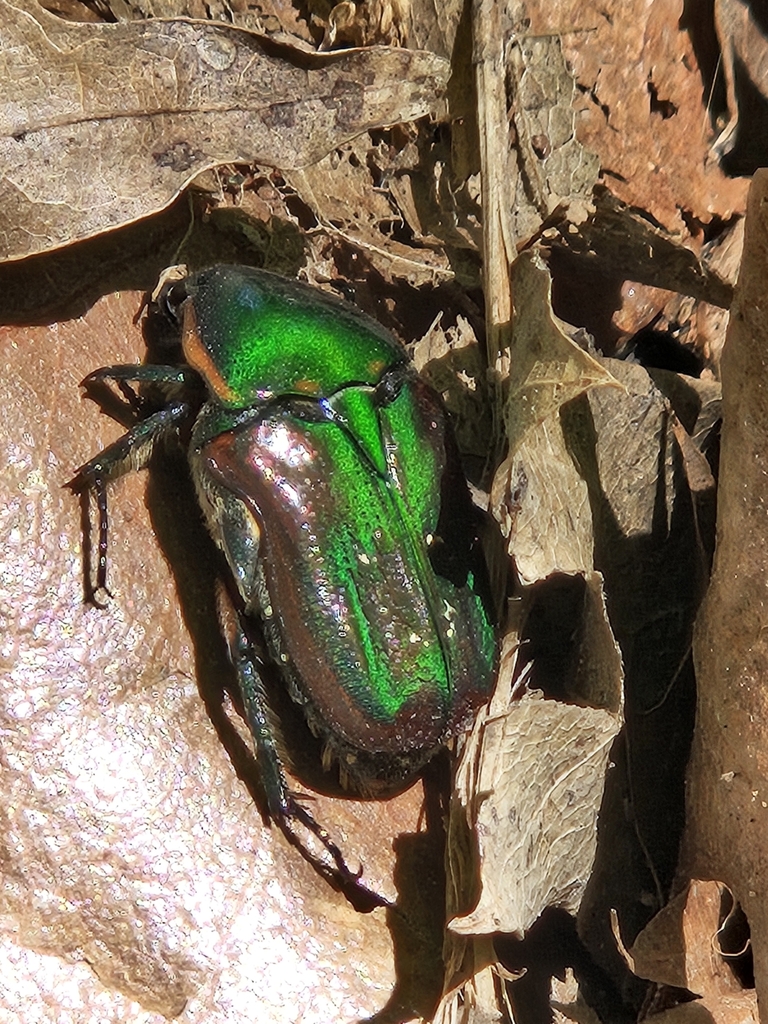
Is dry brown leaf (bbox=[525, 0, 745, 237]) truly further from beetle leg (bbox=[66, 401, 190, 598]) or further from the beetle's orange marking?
beetle leg (bbox=[66, 401, 190, 598])

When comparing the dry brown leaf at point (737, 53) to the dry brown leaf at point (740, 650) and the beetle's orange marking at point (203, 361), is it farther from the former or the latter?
the beetle's orange marking at point (203, 361)

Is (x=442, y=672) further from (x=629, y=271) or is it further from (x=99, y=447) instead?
(x=629, y=271)

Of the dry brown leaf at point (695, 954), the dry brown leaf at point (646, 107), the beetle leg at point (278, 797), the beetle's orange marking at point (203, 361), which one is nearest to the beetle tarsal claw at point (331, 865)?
the beetle leg at point (278, 797)

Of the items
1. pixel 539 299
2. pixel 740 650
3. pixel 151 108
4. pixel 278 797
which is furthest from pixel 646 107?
pixel 278 797

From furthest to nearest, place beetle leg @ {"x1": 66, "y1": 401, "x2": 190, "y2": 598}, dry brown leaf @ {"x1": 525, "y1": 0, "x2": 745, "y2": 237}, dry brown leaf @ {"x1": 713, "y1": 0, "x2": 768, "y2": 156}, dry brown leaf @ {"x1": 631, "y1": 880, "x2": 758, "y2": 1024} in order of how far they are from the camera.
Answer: dry brown leaf @ {"x1": 713, "y1": 0, "x2": 768, "y2": 156}
dry brown leaf @ {"x1": 525, "y1": 0, "x2": 745, "y2": 237}
beetle leg @ {"x1": 66, "y1": 401, "x2": 190, "y2": 598}
dry brown leaf @ {"x1": 631, "y1": 880, "x2": 758, "y2": 1024}

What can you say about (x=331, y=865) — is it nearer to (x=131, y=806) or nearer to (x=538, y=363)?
(x=131, y=806)

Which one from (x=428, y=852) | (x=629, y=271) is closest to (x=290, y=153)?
(x=629, y=271)

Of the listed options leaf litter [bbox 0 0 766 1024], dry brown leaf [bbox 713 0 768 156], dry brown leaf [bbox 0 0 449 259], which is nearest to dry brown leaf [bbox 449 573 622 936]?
leaf litter [bbox 0 0 766 1024]
